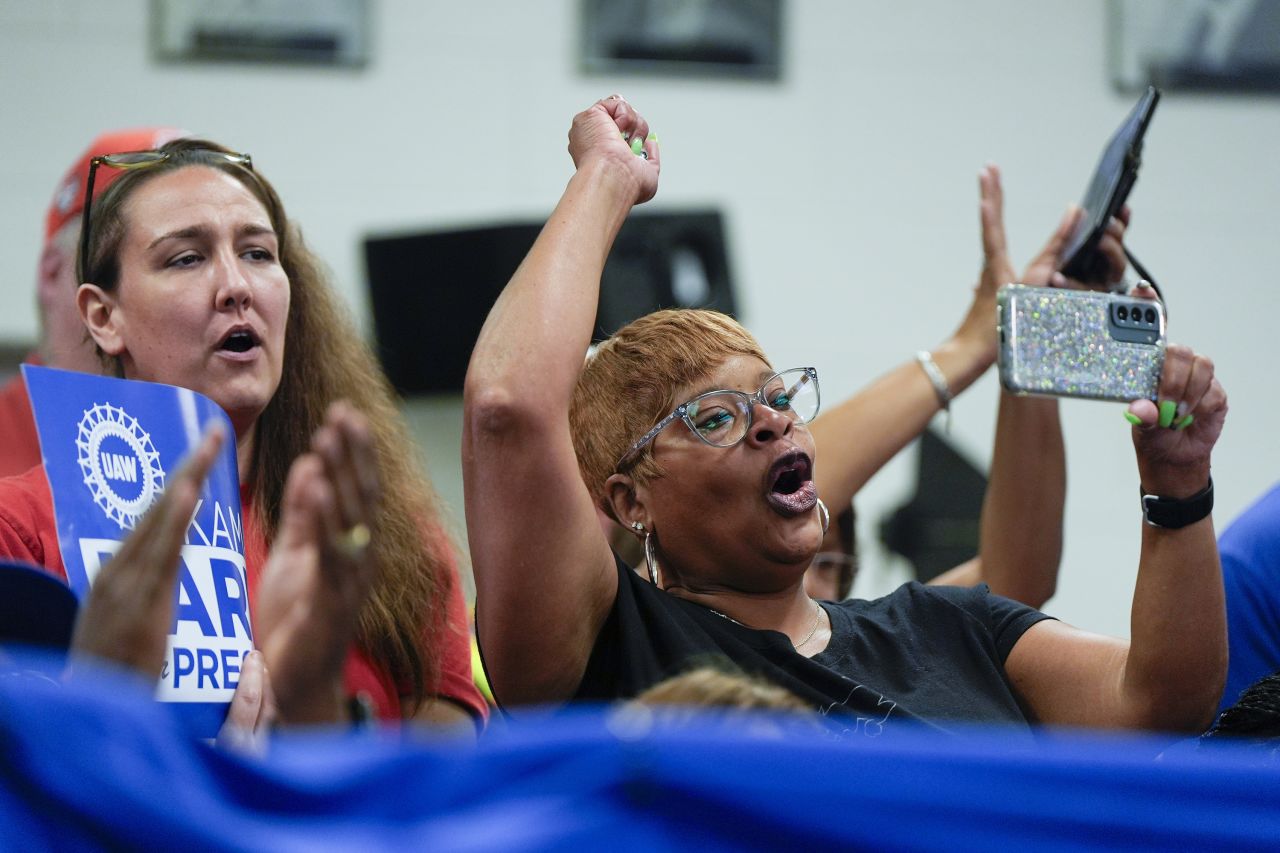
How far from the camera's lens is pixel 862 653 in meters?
1.45

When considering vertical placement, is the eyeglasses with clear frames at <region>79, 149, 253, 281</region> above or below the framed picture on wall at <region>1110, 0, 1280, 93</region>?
below

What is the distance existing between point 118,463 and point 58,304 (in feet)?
3.18

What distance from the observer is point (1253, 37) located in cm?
424

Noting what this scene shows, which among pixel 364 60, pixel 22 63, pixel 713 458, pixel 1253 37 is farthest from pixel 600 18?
pixel 713 458

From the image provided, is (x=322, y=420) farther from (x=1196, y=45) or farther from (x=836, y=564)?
(x=1196, y=45)

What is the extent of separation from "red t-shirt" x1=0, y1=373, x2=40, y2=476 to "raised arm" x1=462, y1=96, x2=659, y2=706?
3.09 ft

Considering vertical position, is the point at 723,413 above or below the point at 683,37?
below

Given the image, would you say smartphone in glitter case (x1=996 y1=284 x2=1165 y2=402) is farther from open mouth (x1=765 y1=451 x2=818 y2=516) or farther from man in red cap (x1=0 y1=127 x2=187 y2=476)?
man in red cap (x1=0 y1=127 x2=187 y2=476)

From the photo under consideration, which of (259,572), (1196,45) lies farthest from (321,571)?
(1196,45)

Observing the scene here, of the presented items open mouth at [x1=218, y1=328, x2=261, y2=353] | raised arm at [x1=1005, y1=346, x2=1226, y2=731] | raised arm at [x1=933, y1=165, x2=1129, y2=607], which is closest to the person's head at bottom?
raised arm at [x1=933, y1=165, x2=1129, y2=607]

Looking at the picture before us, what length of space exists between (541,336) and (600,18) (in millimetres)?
2947

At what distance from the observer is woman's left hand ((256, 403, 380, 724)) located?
0.79 m

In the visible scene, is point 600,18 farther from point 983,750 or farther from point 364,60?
point 983,750

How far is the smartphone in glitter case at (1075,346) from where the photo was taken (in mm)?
1362
